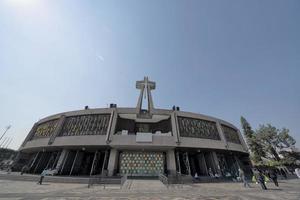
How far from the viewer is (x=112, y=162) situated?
19.2 m

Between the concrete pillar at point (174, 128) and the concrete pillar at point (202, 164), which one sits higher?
the concrete pillar at point (174, 128)

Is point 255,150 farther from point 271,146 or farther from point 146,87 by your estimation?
point 146,87

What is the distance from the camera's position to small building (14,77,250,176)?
1916 cm

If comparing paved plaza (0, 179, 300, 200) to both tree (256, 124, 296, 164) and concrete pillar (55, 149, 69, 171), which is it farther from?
tree (256, 124, 296, 164)

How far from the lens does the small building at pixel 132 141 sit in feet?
62.8

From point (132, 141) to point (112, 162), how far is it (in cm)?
431

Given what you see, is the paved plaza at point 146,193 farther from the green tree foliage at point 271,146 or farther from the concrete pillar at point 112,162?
the green tree foliage at point 271,146

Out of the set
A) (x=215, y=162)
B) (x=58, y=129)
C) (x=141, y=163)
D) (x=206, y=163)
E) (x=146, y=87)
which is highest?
(x=146, y=87)

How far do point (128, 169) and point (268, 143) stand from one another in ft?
106

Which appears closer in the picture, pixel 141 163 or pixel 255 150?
pixel 141 163

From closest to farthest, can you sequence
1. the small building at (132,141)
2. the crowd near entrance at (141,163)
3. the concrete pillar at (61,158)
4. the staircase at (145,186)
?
the staircase at (145,186), the small building at (132,141), the crowd near entrance at (141,163), the concrete pillar at (61,158)

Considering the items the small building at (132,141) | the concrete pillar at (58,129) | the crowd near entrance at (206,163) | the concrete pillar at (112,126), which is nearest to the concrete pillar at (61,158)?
the small building at (132,141)

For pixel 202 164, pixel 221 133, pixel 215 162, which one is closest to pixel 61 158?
pixel 202 164

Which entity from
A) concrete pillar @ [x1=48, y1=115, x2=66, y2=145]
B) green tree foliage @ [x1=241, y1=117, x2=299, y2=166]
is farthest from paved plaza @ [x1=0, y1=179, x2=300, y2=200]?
green tree foliage @ [x1=241, y1=117, x2=299, y2=166]
